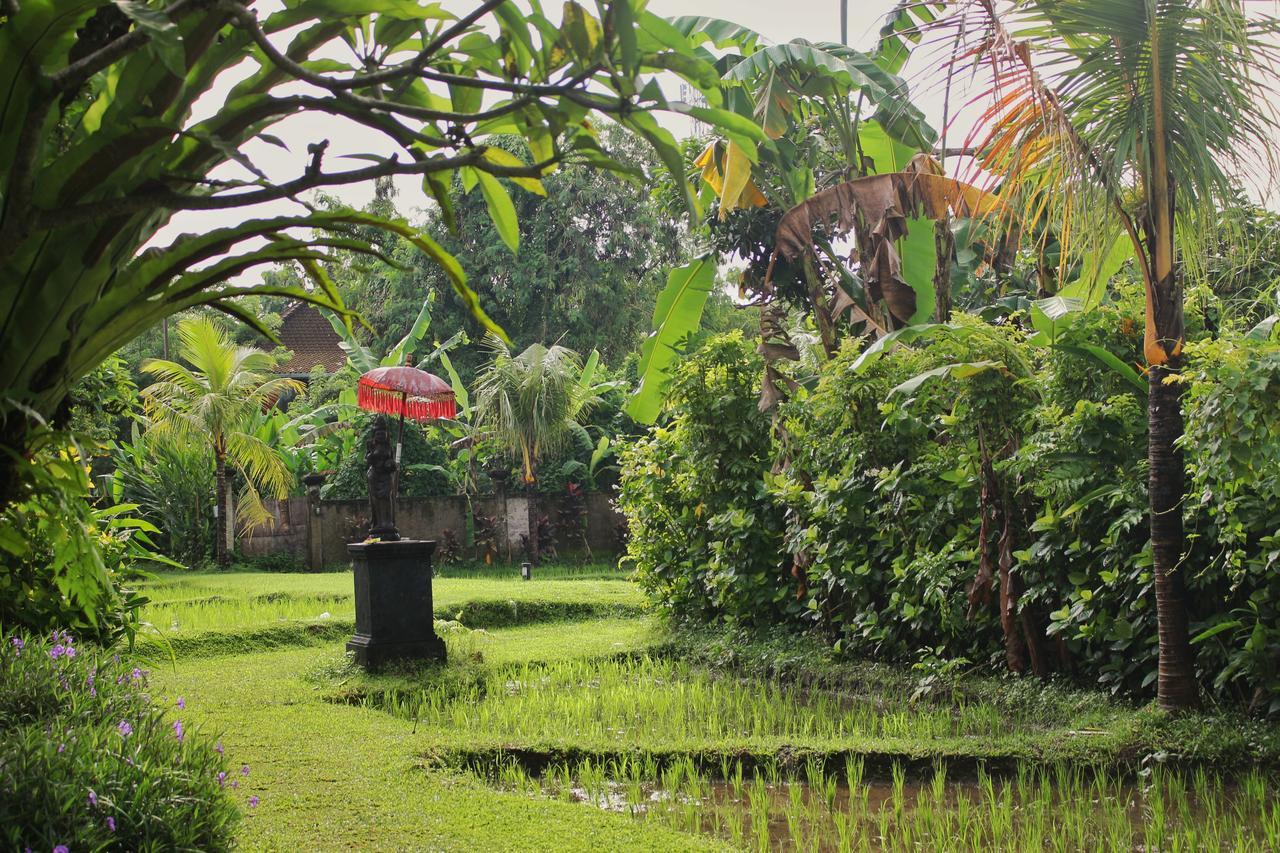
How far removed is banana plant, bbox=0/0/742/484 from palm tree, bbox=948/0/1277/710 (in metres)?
3.15

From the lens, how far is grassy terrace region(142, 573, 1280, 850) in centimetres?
366

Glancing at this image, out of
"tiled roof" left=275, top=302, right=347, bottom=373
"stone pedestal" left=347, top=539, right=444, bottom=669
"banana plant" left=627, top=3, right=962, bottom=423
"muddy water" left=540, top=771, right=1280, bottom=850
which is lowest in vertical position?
"muddy water" left=540, top=771, right=1280, bottom=850

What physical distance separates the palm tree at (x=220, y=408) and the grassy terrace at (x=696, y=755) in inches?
262

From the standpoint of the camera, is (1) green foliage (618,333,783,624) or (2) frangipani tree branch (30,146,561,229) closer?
(2) frangipani tree branch (30,146,561,229)

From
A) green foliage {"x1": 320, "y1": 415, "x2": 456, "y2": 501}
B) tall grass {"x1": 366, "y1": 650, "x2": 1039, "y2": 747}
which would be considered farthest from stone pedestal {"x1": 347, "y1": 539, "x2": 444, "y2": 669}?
green foliage {"x1": 320, "y1": 415, "x2": 456, "y2": 501}

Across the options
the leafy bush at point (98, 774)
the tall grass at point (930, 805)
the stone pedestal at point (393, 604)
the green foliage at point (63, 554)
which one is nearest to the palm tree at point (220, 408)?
the stone pedestal at point (393, 604)

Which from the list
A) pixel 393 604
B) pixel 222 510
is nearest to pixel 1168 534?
pixel 393 604

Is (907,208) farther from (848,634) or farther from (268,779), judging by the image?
(268,779)

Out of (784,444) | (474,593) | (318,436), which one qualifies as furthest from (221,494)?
(784,444)

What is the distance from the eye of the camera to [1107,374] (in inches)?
211

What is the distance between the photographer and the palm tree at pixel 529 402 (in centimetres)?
1539

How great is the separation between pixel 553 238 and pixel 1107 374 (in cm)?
1803

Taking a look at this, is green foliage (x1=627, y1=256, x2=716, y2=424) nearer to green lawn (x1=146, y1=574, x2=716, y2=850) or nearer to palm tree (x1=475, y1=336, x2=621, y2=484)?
green lawn (x1=146, y1=574, x2=716, y2=850)

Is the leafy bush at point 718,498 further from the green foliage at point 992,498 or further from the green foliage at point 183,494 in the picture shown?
the green foliage at point 183,494
